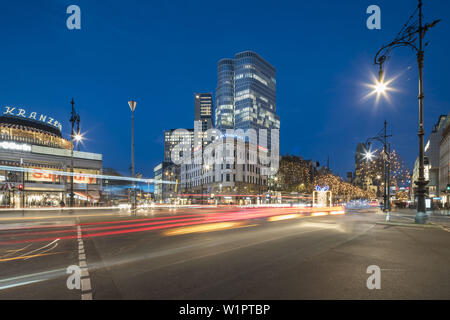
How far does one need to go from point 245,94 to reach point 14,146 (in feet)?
451

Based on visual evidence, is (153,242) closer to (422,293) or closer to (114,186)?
(422,293)

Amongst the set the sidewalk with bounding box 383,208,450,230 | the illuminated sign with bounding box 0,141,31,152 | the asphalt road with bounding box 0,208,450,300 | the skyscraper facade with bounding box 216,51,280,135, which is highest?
the skyscraper facade with bounding box 216,51,280,135

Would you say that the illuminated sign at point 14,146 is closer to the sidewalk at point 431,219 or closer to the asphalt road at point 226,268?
the asphalt road at point 226,268

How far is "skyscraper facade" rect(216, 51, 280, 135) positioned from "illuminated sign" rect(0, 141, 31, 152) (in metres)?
128

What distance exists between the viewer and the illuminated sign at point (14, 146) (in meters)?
47.2

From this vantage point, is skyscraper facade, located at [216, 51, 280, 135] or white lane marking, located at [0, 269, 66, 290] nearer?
white lane marking, located at [0, 269, 66, 290]

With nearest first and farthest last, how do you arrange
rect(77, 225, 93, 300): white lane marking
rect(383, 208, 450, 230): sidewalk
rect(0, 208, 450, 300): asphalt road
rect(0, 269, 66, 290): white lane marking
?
rect(77, 225, 93, 300): white lane marking < rect(0, 208, 450, 300): asphalt road < rect(0, 269, 66, 290): white lane marking < rect(383, 208, 450, 230): sidewalk

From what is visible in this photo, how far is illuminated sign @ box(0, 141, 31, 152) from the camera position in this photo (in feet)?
155

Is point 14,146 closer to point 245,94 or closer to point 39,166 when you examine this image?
point 39,166

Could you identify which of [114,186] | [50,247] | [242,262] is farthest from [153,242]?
[114,186]

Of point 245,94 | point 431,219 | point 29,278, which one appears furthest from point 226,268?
point 245,94

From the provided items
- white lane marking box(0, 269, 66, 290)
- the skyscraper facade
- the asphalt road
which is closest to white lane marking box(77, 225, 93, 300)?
the asphalt road

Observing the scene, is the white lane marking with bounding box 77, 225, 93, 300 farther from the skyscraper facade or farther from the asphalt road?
the skyscraper facade
